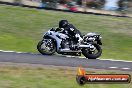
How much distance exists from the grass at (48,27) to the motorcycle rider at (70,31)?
2858mm

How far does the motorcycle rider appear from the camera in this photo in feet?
61.7

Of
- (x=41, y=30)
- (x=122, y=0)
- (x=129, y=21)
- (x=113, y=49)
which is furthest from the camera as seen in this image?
(x=122, y=0)

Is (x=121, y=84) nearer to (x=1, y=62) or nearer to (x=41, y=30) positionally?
(x=1, y=62)

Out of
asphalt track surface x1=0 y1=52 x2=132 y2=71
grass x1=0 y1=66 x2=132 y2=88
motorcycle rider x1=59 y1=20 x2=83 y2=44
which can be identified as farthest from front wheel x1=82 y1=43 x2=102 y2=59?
grass x1=0 y1=66 x2=132 y2=88

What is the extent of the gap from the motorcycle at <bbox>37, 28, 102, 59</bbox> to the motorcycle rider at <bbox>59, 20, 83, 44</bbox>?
136 mm

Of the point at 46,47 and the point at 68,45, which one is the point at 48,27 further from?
the point at 46,47

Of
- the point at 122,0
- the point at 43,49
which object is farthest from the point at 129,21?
the point at 43,49

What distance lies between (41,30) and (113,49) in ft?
19.5

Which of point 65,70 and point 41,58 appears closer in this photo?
point 65,70

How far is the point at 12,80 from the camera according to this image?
1197 cm

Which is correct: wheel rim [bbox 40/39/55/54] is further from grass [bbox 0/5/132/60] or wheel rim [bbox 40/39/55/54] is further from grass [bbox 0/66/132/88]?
grass [bbox 0/66/132/88]

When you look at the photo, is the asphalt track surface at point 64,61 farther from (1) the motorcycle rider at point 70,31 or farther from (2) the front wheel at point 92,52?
(1) the motorcycle rider at point 70,31

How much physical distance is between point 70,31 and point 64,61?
2.04 metres

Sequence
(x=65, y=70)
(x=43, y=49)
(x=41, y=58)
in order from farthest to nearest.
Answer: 1. (x=43, y=49)
2. (x=41, y=58)
3. (x=65, y=70)
